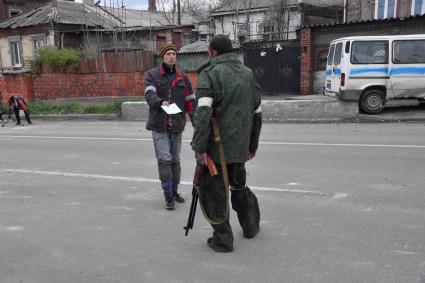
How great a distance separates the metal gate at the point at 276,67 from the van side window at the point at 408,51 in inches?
205

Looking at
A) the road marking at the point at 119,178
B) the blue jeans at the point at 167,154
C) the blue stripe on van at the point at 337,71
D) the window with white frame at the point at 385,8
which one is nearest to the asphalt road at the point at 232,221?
the road marking at the point at 119,178

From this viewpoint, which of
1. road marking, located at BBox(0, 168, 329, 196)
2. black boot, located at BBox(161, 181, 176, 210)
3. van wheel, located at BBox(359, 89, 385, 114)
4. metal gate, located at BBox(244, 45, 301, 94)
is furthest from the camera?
metal gate, located at BBox(244, 45, 301, 94)

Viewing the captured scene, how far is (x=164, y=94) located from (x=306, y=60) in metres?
12.5

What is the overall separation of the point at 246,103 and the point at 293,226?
1.45 meters

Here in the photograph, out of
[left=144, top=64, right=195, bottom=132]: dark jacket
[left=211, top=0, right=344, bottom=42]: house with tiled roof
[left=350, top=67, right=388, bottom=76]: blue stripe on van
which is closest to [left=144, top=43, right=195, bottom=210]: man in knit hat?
[left=144, top=64, right=195, bottom=132]: dark jacket

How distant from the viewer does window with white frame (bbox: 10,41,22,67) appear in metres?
28.0

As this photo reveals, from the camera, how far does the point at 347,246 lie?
392 centimetres

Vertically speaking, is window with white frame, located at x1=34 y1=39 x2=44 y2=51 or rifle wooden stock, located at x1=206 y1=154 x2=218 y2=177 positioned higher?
window with white frame, located at x1=34 y1=39 x2=44 y2=51

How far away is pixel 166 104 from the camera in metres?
4.90

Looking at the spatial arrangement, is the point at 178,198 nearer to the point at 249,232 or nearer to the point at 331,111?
the point at 249,232

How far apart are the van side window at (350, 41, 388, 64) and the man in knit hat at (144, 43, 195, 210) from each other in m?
8.48

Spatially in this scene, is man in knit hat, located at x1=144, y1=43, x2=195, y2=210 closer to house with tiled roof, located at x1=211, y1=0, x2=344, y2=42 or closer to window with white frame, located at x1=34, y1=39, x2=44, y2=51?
house with tiled roof, located at x1=211, y1=0, x2=344, y2=42

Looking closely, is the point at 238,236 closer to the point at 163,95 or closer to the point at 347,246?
the point at 347,246

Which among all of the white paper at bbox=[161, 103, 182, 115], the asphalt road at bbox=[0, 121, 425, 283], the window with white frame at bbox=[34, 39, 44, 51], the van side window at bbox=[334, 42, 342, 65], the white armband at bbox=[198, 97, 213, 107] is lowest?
the asphalt road at bbox=[0, 121, 425, 283]
